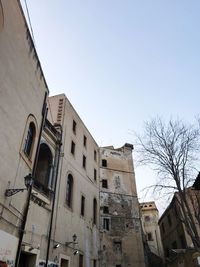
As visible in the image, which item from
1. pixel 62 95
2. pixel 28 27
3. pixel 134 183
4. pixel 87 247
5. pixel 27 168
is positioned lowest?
pixel 87 247

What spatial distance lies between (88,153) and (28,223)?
36.6 feet

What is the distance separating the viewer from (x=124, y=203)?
2195 cm

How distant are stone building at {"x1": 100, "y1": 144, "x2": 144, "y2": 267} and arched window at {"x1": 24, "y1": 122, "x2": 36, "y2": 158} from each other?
11699 millimetres

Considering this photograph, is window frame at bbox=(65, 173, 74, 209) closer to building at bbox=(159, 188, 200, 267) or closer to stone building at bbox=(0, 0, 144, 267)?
stone building at bbox=(0, 0, 144, 267)

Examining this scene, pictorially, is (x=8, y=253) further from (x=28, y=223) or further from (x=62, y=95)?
(x=62, y=95)

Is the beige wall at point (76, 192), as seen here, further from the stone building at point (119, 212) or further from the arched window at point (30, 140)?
the arched window at point (30, 140)

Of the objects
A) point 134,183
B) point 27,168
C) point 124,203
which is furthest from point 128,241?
point 27,168

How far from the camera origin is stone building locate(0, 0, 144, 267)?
866cm

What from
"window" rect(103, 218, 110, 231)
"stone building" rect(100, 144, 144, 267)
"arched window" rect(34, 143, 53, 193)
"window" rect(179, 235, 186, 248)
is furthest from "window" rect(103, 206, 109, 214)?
"arched window" rect(34, 143, 53, 193)

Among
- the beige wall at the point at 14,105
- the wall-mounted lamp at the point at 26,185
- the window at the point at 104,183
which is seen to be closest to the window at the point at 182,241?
the window at the point at 104,183

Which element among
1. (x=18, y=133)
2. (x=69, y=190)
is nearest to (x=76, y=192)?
(x=69, y=190)

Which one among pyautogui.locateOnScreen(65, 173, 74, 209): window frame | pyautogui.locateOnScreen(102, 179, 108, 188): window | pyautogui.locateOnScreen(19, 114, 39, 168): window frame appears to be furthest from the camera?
pyautogui.locateOnScreen(102, 179, 108, 188): window

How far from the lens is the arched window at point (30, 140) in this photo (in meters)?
10.7

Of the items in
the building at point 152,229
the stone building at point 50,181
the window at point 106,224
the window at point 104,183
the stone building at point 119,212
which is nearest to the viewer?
the stone building at point 50,181
